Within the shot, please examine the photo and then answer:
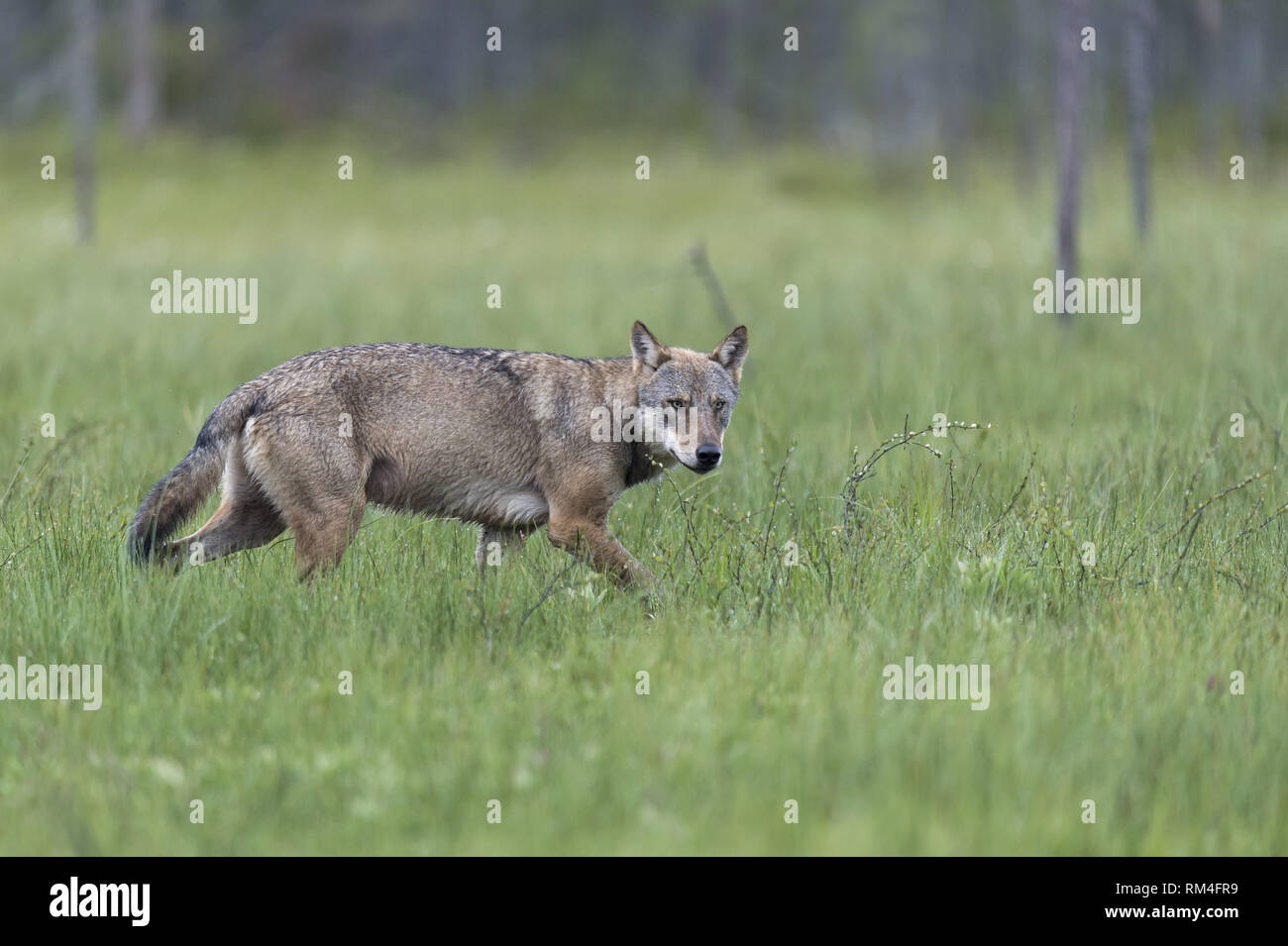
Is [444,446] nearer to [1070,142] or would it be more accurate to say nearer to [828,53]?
[1070,142]

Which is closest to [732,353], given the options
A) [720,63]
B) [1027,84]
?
[1027,84]

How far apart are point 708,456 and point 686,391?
66 cm

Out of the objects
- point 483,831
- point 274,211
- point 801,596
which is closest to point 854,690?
point 801,596

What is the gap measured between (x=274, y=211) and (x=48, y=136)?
13.7 metres

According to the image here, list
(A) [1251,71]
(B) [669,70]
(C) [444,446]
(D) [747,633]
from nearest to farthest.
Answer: (D) [747,633] < (C) [444,446] < (A) [1251,71] < (B) [669,70]

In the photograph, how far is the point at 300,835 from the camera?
402 cm

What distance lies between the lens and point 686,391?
688cm

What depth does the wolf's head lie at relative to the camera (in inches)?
260

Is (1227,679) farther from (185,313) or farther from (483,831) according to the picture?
(185,313)

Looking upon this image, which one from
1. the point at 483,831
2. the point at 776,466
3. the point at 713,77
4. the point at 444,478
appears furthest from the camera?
the point at 713,77

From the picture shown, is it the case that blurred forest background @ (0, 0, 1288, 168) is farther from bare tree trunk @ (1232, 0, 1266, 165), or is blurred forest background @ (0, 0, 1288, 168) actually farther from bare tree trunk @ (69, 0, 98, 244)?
bare tree trunk @ (69, 0, 98, 244)

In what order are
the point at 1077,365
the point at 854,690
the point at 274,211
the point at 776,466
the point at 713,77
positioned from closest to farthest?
the point at 854,690
the point at 776,466
the point at 1077,365
the point at 274,211
the point at 713,77

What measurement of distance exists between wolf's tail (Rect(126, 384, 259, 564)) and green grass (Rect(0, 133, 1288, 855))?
0.22 m

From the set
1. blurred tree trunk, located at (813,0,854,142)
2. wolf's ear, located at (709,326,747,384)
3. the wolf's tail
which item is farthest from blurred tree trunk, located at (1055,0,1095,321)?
blurred tree trunk, located at (813,0,854,142)
